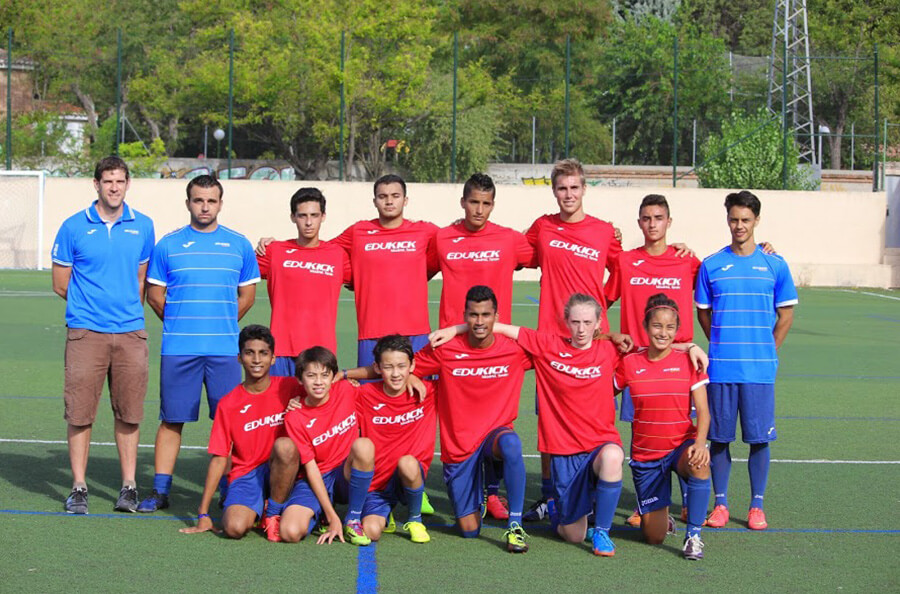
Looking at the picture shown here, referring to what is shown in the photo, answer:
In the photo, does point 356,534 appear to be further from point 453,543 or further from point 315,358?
point 315,358

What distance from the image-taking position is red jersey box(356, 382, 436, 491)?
6512 mm

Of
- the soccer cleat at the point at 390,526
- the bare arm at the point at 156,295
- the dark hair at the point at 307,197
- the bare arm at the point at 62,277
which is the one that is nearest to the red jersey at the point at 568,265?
the dark hair at the point at 307,197

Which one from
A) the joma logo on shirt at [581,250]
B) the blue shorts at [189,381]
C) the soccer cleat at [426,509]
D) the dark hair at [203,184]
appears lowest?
the soccer cleat at [426,509]

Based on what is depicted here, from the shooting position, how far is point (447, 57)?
148 ft

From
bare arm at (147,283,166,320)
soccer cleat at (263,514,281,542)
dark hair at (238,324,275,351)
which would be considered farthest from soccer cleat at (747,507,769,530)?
bare arm at (147,283,166,320)

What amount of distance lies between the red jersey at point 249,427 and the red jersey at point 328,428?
0.18 m

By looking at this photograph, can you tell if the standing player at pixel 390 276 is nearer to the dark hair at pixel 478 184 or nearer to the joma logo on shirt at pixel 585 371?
the dark hair at pixel 478 184

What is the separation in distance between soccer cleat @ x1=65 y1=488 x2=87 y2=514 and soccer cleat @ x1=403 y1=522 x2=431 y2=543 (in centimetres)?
183

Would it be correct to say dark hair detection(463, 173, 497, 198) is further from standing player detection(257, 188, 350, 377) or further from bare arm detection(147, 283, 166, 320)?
bare arm detection(147, 283, 166, 320)

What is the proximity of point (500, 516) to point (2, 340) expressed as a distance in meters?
9.28

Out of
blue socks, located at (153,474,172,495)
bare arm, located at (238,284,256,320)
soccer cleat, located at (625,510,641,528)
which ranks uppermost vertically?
bare arm, located at (238,284,256,320)

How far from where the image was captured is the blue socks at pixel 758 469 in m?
6.72

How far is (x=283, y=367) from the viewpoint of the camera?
6910 millimetres

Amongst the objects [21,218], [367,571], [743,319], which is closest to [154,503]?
[367,571]
